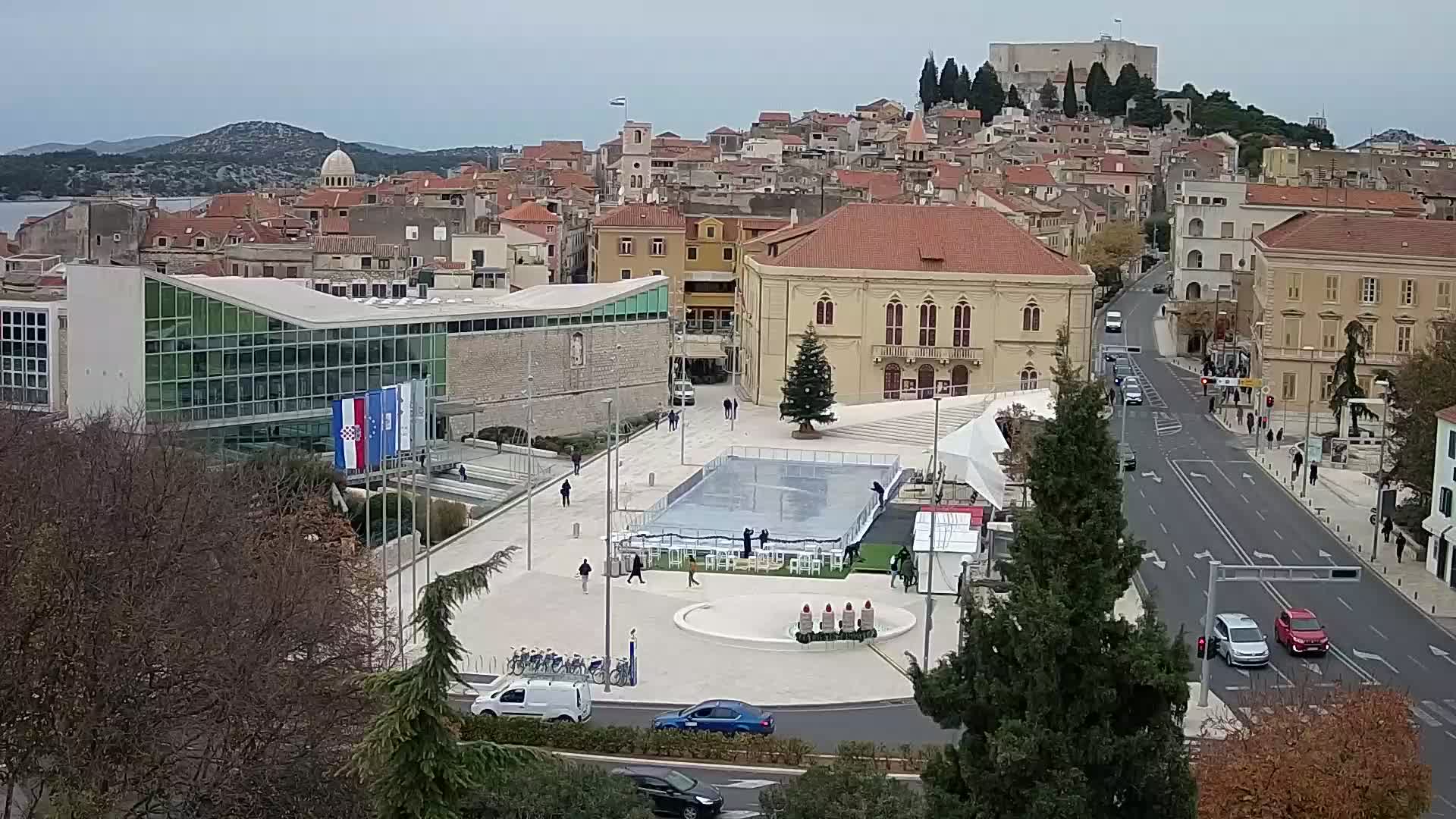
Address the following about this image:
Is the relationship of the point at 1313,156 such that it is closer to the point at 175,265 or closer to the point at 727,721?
the point at 175,265

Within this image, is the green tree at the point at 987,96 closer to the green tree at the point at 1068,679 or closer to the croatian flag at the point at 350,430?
the croatian flag at the point at 350,430

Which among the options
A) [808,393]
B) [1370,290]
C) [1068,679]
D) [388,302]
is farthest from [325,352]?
[1370,290]

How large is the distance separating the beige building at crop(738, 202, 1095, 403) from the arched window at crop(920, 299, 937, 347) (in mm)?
35

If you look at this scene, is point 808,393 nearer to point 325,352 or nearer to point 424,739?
point 325,352

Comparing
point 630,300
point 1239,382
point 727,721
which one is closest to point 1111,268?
point 1239,382

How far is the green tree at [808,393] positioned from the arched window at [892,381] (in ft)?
19.6

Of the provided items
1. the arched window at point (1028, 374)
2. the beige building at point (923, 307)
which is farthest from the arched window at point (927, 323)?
the arched window at point (1028, 374)

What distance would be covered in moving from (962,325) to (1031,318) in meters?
2.21

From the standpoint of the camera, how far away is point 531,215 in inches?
3327

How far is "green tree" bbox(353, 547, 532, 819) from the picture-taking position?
14.2 metres

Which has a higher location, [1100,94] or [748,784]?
[1100,94]

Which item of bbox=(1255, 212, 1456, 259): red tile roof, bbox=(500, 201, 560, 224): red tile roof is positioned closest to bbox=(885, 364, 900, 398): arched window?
bbox=(1255, 212, 1456, 259): red tile roof

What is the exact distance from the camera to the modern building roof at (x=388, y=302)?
140ft

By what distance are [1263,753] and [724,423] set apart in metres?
38.9
